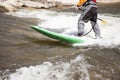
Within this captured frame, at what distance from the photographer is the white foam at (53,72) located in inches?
181

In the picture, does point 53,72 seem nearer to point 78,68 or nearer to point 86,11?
point 78,68

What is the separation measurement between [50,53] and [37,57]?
20.5 inches

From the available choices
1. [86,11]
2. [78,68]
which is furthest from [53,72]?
[86,11]

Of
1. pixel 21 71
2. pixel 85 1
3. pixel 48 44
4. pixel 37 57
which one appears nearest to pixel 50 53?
pixel 37 57

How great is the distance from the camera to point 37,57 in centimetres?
583

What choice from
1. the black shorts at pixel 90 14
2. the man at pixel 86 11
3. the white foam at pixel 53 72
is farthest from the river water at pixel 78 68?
the black shorts at pixel 90 14

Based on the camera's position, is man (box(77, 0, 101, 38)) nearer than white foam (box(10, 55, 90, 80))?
No

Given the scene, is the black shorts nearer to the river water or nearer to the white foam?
the river water

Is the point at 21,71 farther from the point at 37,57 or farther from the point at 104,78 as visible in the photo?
the point at 104,78

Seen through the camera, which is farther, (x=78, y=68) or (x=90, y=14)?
(x=90, y=14)

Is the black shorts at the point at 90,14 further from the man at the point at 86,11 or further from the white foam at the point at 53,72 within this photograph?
the white foam at the point at 53,72

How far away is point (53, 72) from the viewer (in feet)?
15.5

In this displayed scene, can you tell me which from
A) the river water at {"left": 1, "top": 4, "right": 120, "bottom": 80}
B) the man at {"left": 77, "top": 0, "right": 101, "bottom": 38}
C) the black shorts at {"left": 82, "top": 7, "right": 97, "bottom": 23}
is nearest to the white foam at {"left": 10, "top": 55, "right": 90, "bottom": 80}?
the river water at {"left": 1, "top": 4, "right": 120, "bottom": 80}

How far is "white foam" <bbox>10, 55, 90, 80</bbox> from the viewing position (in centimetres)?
459
